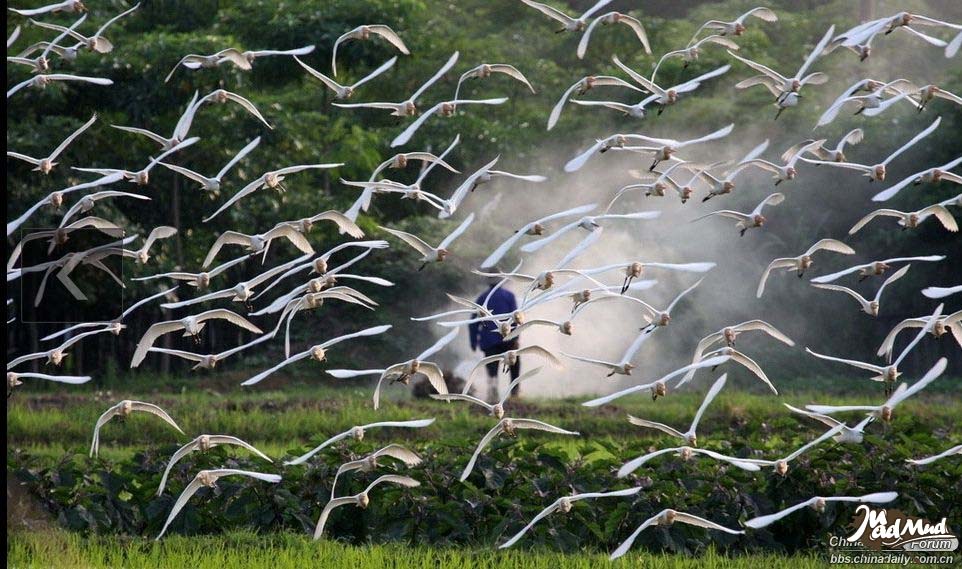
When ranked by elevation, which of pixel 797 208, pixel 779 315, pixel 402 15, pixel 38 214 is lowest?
pixel 779 315

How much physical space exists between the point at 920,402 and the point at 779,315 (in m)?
3.25

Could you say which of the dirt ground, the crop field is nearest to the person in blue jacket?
the crop field

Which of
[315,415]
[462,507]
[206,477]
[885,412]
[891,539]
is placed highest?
[885,412]

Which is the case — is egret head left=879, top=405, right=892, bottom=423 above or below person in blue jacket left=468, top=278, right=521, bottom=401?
above

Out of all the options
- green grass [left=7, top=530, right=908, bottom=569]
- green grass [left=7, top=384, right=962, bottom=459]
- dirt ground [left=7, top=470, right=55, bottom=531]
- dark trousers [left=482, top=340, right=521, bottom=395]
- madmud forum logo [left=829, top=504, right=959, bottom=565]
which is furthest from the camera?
dark trousers [left=482, top=340, right=521, bottom=395]

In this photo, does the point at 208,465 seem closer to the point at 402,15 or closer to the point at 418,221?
the point at 418,221

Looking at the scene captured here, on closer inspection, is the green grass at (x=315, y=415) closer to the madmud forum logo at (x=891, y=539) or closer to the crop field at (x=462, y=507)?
the crop field at (x=462, y=507)

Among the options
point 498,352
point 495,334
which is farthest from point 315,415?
point 498,352

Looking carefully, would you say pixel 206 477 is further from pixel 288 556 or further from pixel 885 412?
pixel 885 412

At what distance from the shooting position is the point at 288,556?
A: 5.21 meters

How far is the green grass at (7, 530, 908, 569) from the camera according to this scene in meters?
5.10

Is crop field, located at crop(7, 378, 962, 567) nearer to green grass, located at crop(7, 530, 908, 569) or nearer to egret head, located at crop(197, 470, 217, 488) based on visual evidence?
green grass, located at crop(7, 530, 908, 569)

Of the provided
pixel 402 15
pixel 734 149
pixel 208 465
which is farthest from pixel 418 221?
pixel 208 465

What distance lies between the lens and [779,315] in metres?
14.0
